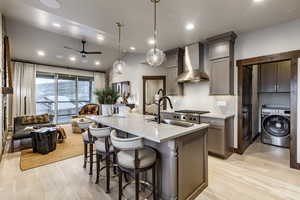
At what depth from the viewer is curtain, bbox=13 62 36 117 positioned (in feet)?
19.0

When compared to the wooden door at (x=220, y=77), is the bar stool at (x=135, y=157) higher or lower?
lower

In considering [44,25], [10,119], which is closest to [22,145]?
[10,119]

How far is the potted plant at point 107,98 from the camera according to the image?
2832 mm

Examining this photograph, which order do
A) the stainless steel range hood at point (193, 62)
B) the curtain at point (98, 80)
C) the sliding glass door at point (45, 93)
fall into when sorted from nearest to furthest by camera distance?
1. the stainless steel range hood at point (193, 62)
2. the sliding glass door at point (45, 93)
3. the curtain at point (98, 80)

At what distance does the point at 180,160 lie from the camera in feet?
5.44

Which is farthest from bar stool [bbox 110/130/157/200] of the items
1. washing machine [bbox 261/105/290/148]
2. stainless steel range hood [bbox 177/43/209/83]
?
washing machine [bbox 261/105/290/148]

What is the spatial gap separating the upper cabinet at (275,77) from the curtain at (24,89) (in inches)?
341

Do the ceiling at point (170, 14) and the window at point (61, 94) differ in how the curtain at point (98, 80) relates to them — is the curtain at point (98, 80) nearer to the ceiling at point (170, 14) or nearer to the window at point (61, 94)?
the window at point (61, 94)

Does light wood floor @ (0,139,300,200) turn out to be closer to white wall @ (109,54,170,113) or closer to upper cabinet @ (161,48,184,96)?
upper cabinet @ (161,48,184,96)

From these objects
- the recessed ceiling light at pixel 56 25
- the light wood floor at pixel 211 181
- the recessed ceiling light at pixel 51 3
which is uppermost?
the recessed ceiling light at pixel 56 25

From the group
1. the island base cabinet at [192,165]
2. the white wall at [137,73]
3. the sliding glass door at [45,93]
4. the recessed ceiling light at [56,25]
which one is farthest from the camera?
the sliding glass door at [45,93]

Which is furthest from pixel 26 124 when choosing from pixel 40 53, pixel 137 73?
pixel 137 73

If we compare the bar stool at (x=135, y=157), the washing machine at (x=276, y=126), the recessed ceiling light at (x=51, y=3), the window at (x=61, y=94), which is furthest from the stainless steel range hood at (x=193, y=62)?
the window at (x=61, y=94)

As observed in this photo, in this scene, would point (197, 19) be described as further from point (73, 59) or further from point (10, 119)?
point (10, 119)
